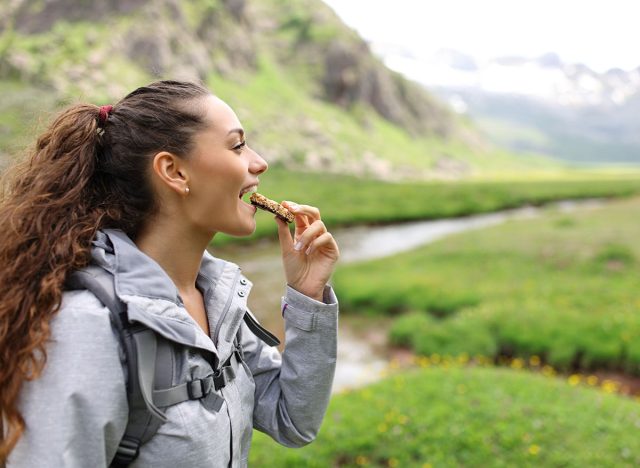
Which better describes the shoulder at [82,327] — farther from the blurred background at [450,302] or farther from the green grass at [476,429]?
the green grass at [476,429]

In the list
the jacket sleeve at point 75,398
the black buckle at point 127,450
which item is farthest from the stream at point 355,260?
the jacket sleeve at point 75,398

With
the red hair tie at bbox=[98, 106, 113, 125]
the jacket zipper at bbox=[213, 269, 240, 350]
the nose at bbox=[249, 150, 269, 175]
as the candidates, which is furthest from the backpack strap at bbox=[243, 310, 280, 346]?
the red hair tie at bbox=[98, 106, 113, 125]

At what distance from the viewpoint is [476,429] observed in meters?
9.79

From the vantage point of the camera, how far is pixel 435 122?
523 ft

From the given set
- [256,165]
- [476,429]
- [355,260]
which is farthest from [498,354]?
[256,165]

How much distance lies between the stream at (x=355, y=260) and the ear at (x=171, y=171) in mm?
11788

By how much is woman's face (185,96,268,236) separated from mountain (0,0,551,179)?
Result: 49.8 meters

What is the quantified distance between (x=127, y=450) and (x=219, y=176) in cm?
126

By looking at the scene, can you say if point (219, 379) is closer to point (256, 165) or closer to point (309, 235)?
point (309, 235)

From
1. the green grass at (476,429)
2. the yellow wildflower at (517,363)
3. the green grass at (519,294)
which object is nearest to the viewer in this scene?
the green grass at (476,429)

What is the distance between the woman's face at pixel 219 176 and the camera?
2814 mm

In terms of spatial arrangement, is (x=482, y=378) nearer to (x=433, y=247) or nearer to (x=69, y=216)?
(x=69, y=216)

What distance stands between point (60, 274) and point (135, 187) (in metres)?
0.63

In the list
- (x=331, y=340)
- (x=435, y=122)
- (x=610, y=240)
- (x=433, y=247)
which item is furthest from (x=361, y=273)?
(x=435, y=122)
